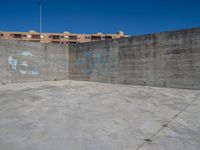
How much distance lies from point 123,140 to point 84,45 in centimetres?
1080

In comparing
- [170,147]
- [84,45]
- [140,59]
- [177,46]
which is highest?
[84,45]

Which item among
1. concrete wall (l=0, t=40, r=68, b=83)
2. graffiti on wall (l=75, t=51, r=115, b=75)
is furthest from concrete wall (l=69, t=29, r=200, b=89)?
concrete wall (l=0, t=40, r=68, b=83)

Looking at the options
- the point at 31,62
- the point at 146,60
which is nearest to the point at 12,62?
the point at 31,62

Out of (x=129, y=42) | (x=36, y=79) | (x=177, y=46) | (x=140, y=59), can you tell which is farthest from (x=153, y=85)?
(x=36, y=79)

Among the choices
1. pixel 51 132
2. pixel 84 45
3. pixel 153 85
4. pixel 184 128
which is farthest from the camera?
pixel 84 45

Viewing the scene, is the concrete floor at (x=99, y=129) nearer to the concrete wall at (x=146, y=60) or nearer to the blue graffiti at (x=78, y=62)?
the concrete wall at (x=146, y=60)

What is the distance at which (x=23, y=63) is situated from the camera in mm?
10594

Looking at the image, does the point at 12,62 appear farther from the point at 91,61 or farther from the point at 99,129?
the point at 99,129

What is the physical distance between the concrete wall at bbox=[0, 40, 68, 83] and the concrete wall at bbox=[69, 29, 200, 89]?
1575mm

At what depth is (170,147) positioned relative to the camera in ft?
6.86

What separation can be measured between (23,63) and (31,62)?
0.59 meters

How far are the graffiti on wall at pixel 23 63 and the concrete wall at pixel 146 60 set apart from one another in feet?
11.6

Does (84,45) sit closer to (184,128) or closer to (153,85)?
(153,85)

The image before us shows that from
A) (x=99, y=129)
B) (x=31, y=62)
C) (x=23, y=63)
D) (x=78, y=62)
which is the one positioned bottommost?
(x=99, y=129)
